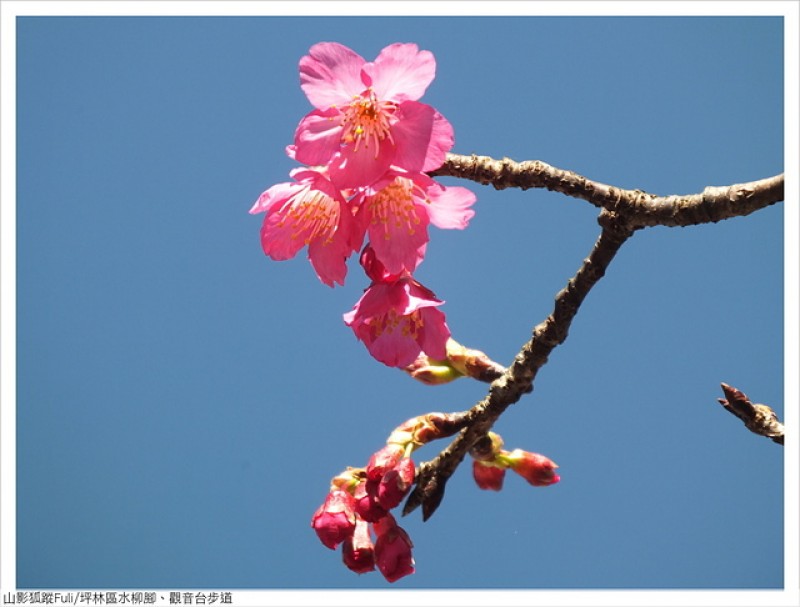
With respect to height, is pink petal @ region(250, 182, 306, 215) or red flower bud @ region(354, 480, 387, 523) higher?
pink petal @ region(250, 182, 306, 215)

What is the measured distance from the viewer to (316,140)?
Result: 1.13 m

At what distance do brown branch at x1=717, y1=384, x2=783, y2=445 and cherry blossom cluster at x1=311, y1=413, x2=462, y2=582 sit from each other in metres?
0.56

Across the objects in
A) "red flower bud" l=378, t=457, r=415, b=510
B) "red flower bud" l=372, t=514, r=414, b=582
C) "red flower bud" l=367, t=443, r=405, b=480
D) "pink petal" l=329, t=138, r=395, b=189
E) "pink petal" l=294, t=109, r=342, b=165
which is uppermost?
"pink petal" l=294, t=109, r=342, b=165

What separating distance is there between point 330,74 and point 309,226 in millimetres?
234

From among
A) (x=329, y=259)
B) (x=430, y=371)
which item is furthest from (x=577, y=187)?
(x=430, y=371)

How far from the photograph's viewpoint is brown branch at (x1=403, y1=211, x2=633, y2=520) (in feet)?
4.24

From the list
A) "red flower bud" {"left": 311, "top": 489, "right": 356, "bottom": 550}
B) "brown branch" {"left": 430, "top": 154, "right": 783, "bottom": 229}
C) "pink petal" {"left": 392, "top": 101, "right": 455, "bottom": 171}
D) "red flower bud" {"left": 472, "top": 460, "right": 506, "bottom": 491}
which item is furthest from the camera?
"red flower bud" {"left": 472, "top": 460, "right": 506, "bottom": 491}

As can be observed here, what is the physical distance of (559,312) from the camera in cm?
136

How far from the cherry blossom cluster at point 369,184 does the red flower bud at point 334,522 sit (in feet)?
1.10

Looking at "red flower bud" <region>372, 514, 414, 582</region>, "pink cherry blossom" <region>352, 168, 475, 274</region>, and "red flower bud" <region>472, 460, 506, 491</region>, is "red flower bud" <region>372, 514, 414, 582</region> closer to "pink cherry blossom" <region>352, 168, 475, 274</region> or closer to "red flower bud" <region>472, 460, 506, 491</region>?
"red flower bud" <region>472, 460, 506, 491</region>

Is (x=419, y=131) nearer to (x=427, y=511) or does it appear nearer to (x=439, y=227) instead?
(x=439, y=227)

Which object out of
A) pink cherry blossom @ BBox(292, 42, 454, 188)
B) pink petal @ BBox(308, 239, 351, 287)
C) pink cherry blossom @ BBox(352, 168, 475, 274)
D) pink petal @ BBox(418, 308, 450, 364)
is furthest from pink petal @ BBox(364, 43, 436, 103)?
pink petal @ BBox(418, 308, 450, 364)

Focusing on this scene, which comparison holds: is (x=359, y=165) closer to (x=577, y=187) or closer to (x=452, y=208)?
(x=452, y=208)

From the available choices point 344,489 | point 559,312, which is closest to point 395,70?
point 559,312
